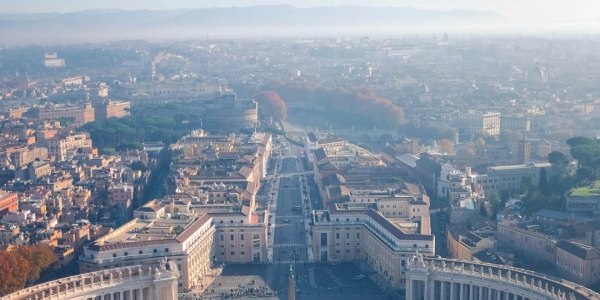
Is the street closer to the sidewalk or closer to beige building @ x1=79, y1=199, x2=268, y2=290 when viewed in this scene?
the sidewalk

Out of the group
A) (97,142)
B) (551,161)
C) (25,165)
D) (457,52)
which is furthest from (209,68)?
(551,161)

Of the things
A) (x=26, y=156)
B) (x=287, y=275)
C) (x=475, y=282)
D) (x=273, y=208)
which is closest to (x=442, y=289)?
(x=475, y=282)

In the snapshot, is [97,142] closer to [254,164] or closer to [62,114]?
[62,114]

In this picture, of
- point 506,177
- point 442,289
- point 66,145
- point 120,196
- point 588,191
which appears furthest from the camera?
point 66,145

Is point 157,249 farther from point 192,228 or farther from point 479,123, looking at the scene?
point 479,123

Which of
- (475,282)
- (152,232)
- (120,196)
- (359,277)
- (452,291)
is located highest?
(152,232)

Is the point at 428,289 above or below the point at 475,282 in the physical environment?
below

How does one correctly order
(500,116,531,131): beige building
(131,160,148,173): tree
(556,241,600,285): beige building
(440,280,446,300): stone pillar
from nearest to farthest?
(440,280,446,300): stone pillar → (556,241,600,285): beige building → (131,160,148,173): tree → (500,116,531,131): beige building

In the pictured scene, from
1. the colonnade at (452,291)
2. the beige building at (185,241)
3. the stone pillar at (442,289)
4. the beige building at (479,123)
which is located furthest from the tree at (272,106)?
the stone pillar at (442,289)

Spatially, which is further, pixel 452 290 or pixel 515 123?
pixel 515 123

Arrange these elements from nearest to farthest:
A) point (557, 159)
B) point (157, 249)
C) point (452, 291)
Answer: point (452, 291), point (157, 249), point (557, 159)

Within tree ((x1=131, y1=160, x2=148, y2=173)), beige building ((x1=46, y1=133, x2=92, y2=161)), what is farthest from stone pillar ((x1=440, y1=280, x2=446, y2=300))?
beige building ((x1=46, y1=133, x2=92, y2=161))
